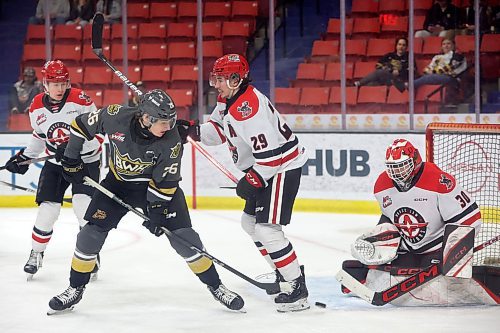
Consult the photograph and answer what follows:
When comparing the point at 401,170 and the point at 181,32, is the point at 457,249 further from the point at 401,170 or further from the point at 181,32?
the point at 181,32

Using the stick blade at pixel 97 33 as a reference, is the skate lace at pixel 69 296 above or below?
below

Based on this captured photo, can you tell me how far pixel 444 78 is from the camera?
7527 millimetres

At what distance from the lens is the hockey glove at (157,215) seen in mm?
4176

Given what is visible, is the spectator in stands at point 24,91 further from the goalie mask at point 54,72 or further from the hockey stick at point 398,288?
the hockey stick at point 398,288

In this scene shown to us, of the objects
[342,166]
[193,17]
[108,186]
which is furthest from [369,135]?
[108,186]

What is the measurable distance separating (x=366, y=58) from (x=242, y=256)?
103 inches

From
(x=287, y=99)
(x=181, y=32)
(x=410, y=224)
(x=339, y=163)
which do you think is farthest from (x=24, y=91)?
(x=410, y=224)

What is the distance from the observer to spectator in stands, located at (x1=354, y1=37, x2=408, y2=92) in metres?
7.68

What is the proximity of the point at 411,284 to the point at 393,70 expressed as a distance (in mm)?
3655

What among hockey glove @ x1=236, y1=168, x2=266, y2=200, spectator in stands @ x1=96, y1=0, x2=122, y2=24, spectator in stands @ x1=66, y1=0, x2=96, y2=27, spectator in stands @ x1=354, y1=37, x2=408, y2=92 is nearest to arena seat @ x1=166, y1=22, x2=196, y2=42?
spectator in stands @ x1=96, y1=0, x2=122, y2=24

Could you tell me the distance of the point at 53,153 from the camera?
5.20 m

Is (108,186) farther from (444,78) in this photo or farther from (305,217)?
Result: (444,78)

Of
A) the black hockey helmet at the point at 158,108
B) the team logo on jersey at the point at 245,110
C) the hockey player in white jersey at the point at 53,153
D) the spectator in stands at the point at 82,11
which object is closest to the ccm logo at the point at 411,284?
the team logo on jersey at the point at 245,110

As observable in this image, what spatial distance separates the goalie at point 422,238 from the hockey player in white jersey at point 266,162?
0.30 m
